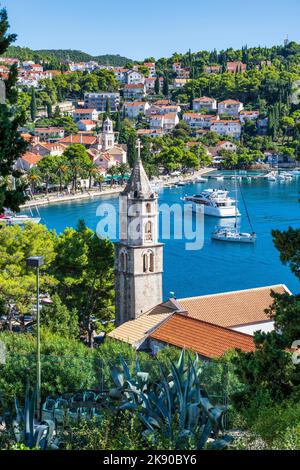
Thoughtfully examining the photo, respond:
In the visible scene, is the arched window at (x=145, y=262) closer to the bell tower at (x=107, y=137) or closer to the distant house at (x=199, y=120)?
the bell tower at (x=107, y=137)

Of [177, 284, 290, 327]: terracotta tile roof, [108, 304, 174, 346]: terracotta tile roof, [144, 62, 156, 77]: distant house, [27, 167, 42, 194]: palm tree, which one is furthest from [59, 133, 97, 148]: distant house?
[108, 304, 174, 346]: terracotta tile roof

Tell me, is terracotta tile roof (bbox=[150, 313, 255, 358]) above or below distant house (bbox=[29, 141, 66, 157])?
above

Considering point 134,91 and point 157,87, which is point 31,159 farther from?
point 157,87

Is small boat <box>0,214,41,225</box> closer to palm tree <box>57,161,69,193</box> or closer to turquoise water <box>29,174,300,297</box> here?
turquoise water <box>29,174,300,297</box>

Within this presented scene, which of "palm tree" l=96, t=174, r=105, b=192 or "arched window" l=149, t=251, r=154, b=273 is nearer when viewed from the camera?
"arched window" l=149, t=251, r=154, b=273

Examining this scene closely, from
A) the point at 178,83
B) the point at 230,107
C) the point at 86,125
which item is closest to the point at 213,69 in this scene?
the point at 178,83
